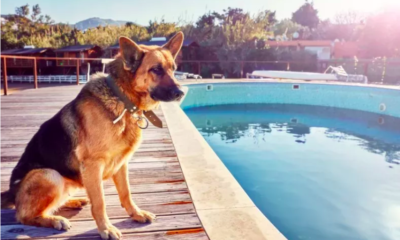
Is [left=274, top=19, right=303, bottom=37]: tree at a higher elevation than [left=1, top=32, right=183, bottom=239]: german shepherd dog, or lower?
higher

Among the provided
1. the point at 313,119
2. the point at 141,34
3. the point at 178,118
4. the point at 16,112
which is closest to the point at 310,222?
the point at 178,118

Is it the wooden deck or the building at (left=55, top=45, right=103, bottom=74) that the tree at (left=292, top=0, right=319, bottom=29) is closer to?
the building at (left=55, top=45, right=103, bottom=74)

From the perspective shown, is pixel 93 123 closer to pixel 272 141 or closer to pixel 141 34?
pixel 272 141

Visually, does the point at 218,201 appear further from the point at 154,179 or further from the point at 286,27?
the point at 286,27

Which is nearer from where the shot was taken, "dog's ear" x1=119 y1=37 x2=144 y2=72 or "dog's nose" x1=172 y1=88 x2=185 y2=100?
"dog's ear" x1=119 y1=37 x2=144 y2=72

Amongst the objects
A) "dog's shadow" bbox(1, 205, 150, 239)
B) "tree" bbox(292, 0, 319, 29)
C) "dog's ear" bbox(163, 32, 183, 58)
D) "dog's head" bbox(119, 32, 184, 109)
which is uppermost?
"tree" bbox(292, 0, 319, 29)

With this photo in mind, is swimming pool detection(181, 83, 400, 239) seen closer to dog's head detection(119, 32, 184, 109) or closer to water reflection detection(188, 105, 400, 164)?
water reflection detection(188, 105, 400, 164)

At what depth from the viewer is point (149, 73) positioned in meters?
1.81

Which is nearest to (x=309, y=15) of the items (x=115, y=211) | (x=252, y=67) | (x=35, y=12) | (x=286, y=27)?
(x=286, y=27)

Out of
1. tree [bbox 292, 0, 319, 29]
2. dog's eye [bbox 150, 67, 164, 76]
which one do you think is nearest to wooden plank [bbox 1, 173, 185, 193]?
dog's eye [bbox 150, 67, 164, 76]

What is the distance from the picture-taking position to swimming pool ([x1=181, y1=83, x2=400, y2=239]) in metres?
3.37

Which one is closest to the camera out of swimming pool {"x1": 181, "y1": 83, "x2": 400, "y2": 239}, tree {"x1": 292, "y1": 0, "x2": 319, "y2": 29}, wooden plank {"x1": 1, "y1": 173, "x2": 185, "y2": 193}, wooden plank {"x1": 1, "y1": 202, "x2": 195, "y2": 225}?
wooden plank {"x1": 1, "y1": 202, "x2": 195, "y2": 225}

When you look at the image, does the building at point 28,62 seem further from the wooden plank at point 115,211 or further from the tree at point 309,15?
the tree at point 309,15

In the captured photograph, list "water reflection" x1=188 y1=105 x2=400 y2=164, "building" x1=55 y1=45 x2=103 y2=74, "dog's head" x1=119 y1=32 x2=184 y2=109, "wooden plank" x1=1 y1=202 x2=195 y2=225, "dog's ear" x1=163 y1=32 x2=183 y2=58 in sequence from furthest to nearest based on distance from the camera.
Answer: "building" x1=55 y1=45 x2=103 y2=74, "water reflection" x1=188 y1=105 x2=400 y2=164, "dog's ear" x1=163 y1=32 x2=183 y2=58, "wooden plank" x1=1 y1=202 x2=195 y2=225, "dog's head" x1=119 y1=32 x2=184 y2=109
